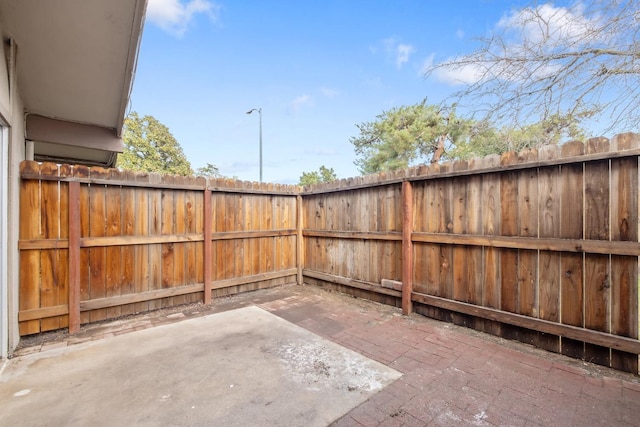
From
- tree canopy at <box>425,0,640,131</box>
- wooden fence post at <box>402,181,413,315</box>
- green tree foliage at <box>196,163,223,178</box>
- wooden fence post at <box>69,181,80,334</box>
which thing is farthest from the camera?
green tree foliage at <box>196,163,223,178</box>

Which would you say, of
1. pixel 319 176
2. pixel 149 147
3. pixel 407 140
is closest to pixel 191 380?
pixel 407 140

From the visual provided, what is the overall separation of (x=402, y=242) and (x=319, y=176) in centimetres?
2290

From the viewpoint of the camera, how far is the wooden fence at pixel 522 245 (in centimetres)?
213

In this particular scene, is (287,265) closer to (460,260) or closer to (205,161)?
(460,260)

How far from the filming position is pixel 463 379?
2.06 metres

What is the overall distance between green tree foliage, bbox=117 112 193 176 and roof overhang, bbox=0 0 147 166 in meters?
15.8

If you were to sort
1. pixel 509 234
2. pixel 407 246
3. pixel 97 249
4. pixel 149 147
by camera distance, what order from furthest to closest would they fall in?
1. pixel 149 147
2. pixel 407 246
3. pixel 97 249
4. pixel 509 234

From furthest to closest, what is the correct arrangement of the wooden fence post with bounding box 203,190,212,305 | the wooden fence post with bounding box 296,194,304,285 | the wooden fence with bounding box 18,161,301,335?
the wooden fence post with bounding box 296,194,304,285 → the wooden fence post with bounding box 203,190,212,305 → the wooden fence with bounding box 18,161,301,335

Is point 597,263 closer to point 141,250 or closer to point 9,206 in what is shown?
point 141,250

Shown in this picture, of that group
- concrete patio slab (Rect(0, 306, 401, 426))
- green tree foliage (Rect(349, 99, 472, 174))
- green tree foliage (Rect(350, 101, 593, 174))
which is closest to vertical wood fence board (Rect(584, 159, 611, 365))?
concrete patio slab (Rect(0, 306, 401, 426))

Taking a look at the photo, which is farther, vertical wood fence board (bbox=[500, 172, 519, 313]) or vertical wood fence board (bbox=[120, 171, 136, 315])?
vertical wood fence board (bbox=[120, 171, 136, 315])

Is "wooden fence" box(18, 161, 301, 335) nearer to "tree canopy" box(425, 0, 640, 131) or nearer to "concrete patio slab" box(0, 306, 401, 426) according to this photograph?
"concrete patio slab" box(0, 306, 401, 426)

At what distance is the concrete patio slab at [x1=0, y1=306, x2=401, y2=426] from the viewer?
1.67 m

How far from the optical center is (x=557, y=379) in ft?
6.68
